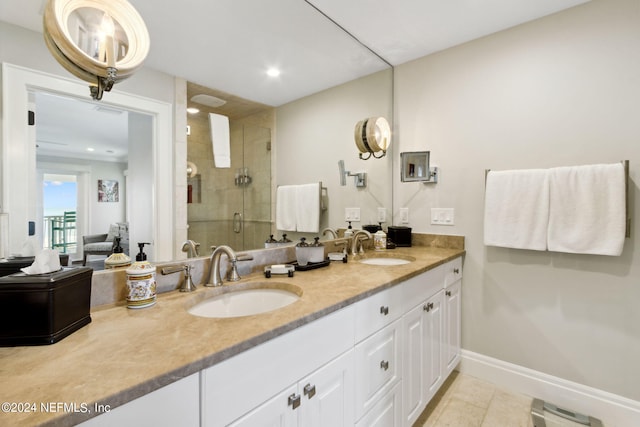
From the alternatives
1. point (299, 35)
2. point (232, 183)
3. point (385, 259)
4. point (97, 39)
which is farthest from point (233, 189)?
point (385, 259)

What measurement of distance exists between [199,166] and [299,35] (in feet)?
3.61

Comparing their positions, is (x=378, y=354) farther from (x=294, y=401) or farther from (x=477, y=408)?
A: (x=477, y=408)

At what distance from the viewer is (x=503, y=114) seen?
201cm

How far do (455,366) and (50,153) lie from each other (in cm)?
250

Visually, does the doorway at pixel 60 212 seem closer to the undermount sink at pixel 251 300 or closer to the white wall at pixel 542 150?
the undermount sink at pixel 251 300

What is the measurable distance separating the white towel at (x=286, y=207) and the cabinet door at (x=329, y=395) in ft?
2.79

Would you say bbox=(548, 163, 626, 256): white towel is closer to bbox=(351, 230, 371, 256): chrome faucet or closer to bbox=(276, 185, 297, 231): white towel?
bbox=(351, 230, 371, 256): chrome faucet

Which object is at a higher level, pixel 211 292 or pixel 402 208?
pixel 402 208

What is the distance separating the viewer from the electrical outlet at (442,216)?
2.24 metres

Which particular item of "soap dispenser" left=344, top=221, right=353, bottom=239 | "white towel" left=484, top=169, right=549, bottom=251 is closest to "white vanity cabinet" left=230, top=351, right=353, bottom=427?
"soap dispenser" left=344, top=221, right=353, bottom=239

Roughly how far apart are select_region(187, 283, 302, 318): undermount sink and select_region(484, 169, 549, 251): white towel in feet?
4.72

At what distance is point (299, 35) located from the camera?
1.82 meters

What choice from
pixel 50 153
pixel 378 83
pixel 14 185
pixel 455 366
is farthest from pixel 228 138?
pixel 455 366

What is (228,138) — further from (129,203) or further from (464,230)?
(464,230)
